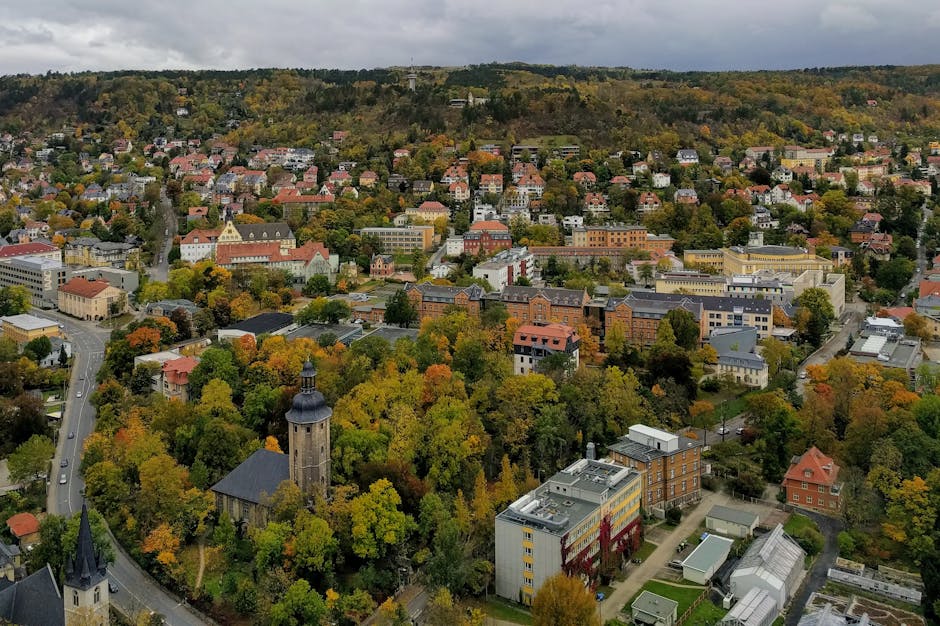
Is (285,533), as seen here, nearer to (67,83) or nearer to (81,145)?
(81,145)

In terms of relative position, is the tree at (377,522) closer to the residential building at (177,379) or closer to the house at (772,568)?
the house at (772,568)

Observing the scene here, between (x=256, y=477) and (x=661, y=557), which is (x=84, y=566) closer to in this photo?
(x=256, y=477)

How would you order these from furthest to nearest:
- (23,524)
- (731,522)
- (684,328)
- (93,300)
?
(93,300)
(684,328)
(731,522)
(23,524)

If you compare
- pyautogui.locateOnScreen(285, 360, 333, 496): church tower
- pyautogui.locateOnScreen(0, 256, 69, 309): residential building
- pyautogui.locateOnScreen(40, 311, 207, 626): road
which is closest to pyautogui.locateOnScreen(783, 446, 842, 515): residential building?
pyautogui.locateOnScreen(285, 360, 333, 496): church tower

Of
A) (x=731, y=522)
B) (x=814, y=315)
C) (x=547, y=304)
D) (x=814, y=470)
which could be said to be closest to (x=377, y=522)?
(x=731, y=522)

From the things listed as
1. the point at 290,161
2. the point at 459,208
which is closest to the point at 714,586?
the point at 459,208
